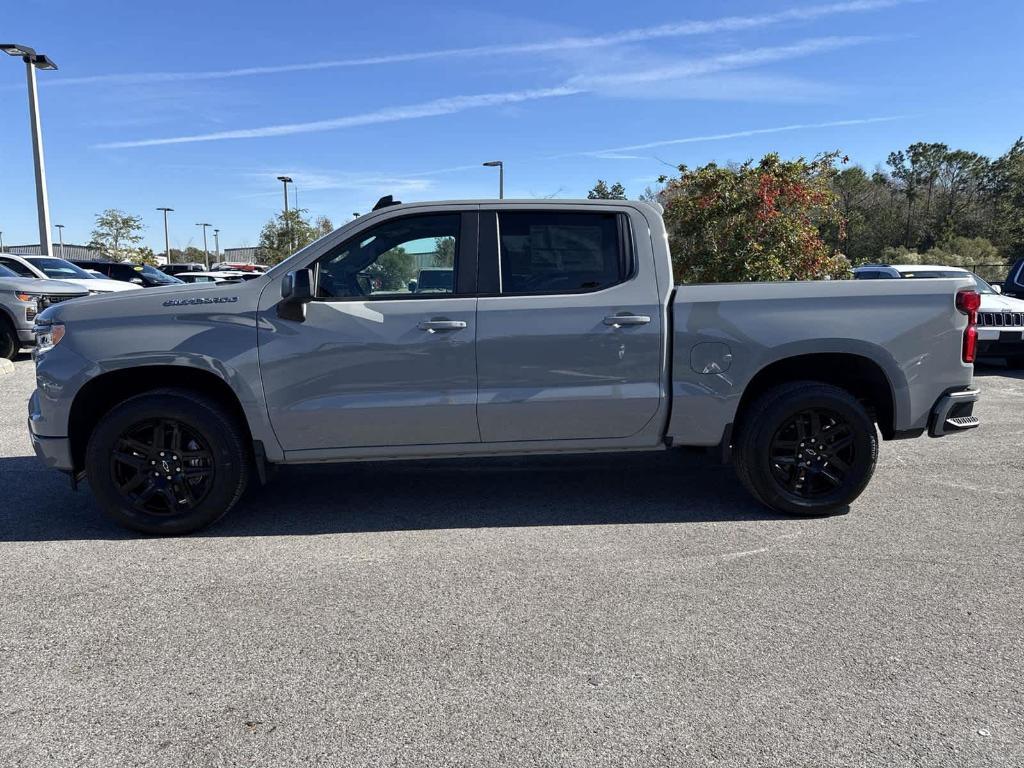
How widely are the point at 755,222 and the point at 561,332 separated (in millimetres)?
10311

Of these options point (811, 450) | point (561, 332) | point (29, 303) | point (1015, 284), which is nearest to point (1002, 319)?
point (1015, 284)

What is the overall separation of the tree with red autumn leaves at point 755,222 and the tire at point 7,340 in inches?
437

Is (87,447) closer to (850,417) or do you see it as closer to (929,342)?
(850,417)

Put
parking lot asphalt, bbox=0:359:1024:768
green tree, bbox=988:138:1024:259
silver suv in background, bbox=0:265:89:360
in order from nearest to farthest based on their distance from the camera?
parking lot asphalt, bbox=0:359:1024:768 < silver suv in background, bbox=0:265:89:360 < green tree, bbox=988:138:1024:259

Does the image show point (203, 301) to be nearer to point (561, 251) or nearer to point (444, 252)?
point (444, 252)

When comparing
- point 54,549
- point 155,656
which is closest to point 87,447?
point 54,549

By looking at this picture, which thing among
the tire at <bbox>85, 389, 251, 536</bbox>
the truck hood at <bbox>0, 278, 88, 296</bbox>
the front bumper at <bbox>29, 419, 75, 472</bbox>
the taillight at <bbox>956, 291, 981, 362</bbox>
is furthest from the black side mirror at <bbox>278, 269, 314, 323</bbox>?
the truck hood at <bbox>0, 278, 88, 296</bbox>

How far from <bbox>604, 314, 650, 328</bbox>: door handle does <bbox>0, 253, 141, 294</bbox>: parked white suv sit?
11.8m

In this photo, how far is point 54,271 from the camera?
52.7ft

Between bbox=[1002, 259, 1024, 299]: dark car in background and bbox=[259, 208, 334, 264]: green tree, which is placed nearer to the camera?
bbox=[1002, 259, 1024, 299]: dark car in background

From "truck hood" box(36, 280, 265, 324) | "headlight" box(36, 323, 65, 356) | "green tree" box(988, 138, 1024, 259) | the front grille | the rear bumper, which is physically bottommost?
the rear bumper

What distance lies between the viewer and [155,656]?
3227 mm

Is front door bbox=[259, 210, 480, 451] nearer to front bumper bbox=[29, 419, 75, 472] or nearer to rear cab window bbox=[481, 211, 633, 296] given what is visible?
rear cab window bbox=[481, 211, 633, 296]

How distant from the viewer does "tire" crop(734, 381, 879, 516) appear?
4.84 m
